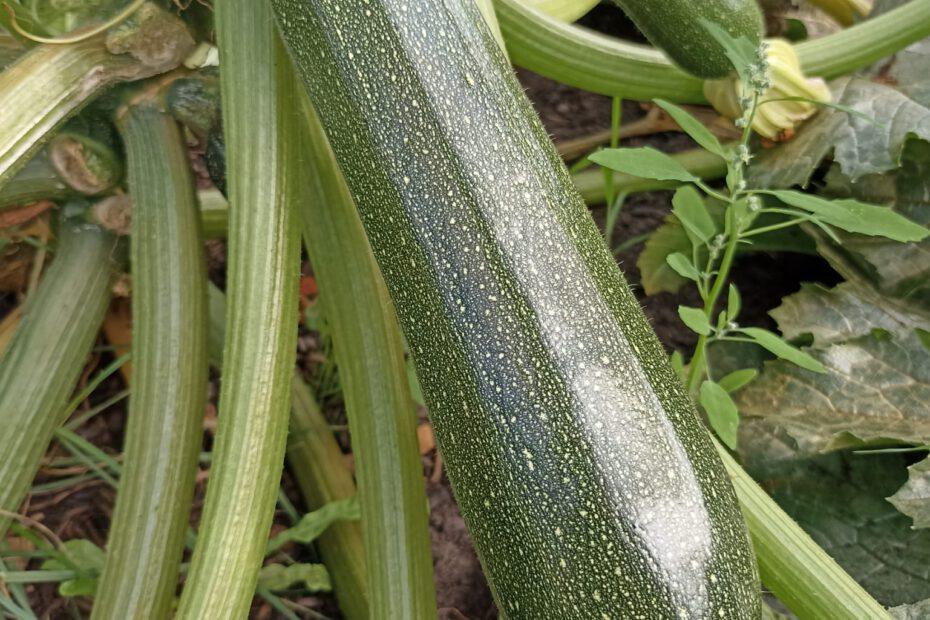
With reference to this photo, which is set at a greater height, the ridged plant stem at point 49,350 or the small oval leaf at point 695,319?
the ridged plant stem at point 49,350

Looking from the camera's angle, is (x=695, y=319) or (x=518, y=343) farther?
(x=695, y=319)

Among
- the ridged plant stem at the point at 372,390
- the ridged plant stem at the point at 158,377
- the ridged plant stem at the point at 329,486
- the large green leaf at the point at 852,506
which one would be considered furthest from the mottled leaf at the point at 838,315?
the ridged plant stem at the point at 158,377

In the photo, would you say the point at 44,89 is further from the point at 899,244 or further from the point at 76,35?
the point at 899,244

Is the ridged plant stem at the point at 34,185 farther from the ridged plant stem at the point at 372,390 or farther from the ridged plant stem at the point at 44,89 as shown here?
the ridged plant stem at the point at 372,390

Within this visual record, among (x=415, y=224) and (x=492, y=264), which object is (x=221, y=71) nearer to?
(x=415, y=224)

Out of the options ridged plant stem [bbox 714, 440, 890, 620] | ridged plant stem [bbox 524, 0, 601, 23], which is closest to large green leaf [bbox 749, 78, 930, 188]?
ridged plant stem [bbox 524, 0, 601, 23]

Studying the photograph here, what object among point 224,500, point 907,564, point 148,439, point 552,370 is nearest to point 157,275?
point 148,439

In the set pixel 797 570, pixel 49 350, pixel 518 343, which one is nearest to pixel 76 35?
pixel 49 350
